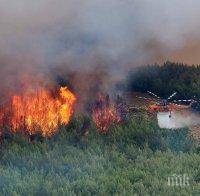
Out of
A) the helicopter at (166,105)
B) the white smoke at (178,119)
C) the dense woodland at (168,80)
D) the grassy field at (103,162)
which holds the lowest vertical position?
the grassy field at (103,162)

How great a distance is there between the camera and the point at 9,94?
4900 centimetres

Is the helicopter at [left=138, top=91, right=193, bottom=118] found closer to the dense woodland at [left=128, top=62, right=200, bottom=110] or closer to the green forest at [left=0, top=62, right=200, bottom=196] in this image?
the dense woodland at [left=128, top=62, right=200, bottom=110]

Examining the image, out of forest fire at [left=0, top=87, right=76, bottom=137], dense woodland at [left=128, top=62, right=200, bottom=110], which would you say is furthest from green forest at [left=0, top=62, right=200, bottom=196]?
dense woodland at [left=128, top=62, right=200, bottom=110]

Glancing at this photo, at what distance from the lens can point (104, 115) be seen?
5006 cm

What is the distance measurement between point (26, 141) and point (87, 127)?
5.91m

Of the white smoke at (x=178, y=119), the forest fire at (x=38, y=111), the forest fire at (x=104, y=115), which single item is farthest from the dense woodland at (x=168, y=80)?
the forest fire at (x=38, y=111)

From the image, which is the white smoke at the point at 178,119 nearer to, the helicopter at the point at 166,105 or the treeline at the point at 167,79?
the helicopter at the point at 166,105

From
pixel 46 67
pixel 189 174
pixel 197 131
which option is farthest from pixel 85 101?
pixel 189 174

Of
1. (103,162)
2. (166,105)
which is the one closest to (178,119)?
(166,105)

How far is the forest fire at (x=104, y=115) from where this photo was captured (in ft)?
157

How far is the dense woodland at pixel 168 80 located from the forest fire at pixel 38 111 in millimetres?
11761

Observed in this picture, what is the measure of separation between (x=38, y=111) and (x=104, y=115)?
5.50m

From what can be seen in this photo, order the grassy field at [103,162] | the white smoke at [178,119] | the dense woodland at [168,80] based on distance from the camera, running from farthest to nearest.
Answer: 1. the dense woodland at [168,80]
2. the white smoke at [178,119]
3. the grassy field at [103,162]

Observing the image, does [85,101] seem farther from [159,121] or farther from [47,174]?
[47,174]
